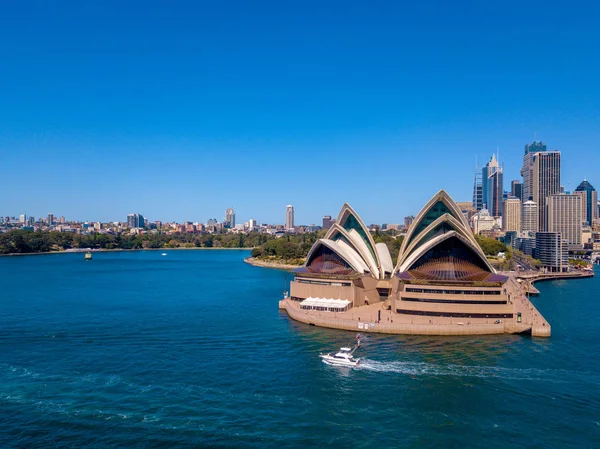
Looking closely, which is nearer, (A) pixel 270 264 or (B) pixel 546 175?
(A) pixel 270 264

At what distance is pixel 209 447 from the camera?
19547 millimetres

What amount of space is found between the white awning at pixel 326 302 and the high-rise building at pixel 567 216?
13348 centimetres

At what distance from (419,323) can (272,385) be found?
1592 centimetres

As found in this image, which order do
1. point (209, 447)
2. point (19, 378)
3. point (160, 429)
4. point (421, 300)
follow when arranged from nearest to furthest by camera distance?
point (209, 447), point (160, 429), point (19, 378), point (421, 300)

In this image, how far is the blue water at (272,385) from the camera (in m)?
20.7

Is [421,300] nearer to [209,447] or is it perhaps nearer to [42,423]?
[209,447]

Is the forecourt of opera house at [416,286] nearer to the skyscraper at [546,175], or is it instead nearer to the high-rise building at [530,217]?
the high-rise building at [530,217]

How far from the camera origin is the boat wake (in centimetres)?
2734

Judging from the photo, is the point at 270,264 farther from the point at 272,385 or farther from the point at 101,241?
the point at 101,241

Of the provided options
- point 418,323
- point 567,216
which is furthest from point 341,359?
point 567,216

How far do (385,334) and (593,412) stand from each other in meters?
15.7

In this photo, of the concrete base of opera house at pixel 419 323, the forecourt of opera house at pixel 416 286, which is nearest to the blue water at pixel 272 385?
the concrete base of opera house at pixel 419 323

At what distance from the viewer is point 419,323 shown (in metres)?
37.6

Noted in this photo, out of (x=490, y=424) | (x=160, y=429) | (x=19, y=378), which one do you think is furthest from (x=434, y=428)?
(x=19, y=378)
